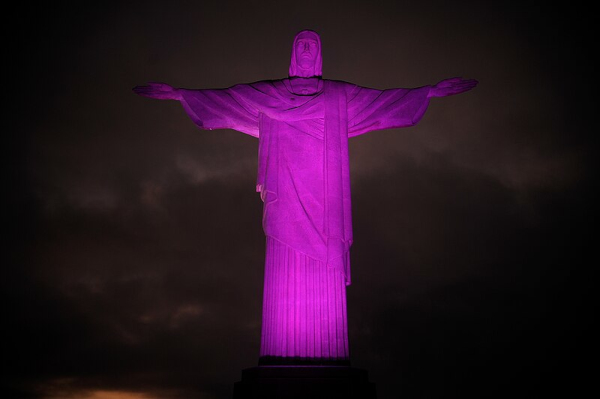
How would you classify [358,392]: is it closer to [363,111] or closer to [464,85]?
[363,111]

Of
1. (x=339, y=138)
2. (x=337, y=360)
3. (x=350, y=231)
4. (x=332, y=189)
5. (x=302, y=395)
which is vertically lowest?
(x=302, y=395)

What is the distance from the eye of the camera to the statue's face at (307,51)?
9.93 m

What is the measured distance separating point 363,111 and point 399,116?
0.67 meters

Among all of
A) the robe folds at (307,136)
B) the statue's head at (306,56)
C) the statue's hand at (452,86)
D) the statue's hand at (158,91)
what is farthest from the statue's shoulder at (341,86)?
the statue's hand at (158,91)

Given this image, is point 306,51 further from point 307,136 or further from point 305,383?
point 305,383

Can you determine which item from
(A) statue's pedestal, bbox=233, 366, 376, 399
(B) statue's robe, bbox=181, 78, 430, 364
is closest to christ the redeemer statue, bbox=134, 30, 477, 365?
(B) statue's robe, bbox=181, 78, 430, 364

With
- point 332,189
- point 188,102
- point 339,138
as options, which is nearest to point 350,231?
point 332,189

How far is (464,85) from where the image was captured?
31.0 feet

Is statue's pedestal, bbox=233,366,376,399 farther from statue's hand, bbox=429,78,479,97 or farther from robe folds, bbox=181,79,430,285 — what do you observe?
statue's hand, bbox=429,78,479,97

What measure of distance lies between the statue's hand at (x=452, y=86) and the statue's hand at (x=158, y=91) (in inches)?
186

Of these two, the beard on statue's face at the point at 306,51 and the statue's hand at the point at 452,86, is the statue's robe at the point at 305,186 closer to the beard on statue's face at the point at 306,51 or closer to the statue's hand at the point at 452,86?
the statue's hand at the point at 452,86

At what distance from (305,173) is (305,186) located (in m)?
0.25

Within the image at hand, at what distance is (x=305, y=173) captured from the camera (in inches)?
355

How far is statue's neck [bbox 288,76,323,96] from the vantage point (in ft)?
31.3
